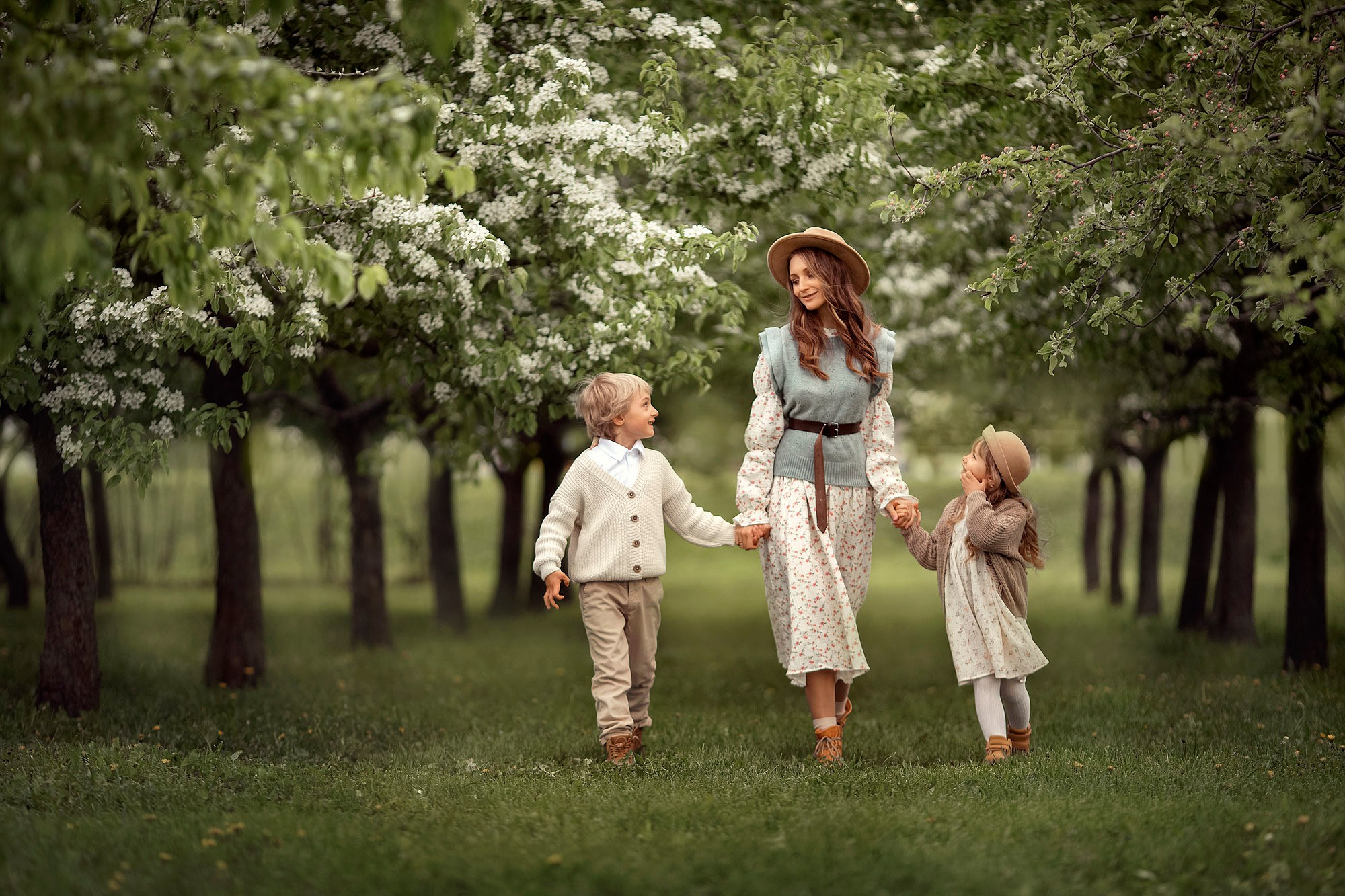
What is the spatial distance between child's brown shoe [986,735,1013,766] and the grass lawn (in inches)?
5.4

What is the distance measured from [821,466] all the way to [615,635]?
133 cm

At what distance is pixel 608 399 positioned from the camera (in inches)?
229

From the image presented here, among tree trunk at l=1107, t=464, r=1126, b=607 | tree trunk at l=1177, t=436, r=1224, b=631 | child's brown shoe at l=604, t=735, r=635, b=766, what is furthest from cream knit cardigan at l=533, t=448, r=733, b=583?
tree trunk at l=1107, t=464, r=1126, b=607

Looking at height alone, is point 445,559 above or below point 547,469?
below

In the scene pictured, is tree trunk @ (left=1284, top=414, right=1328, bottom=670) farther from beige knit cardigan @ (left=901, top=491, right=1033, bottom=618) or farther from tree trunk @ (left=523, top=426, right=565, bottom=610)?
tree trunk @ (left=523, top=426, right=565, bottom=610)

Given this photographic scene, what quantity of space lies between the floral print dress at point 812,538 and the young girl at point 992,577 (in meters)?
0.30

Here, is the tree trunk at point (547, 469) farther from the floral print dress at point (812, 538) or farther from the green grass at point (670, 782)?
the floral print dress at point (812, 538)

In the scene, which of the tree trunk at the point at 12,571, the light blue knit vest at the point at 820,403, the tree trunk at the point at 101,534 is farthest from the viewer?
the tree trunk at the point at 101,534

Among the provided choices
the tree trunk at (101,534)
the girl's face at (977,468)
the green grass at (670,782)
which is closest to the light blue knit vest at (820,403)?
the girl's face at (977,468)

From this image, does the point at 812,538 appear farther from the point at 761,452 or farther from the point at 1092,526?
the point at 1092,526

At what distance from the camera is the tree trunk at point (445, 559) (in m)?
14.9

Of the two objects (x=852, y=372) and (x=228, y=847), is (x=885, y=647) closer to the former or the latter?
(x=852, y=372)

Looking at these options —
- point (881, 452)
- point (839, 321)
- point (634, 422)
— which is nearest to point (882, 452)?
point (881, 452)

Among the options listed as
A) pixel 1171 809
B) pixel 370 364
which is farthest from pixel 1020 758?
pixel 370 364
